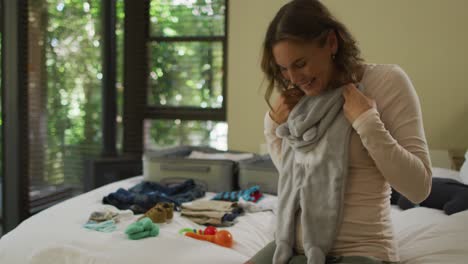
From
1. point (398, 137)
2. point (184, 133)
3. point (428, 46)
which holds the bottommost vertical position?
point (184, 133)

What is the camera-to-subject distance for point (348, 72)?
125 centimetres

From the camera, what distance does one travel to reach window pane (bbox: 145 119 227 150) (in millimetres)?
3699

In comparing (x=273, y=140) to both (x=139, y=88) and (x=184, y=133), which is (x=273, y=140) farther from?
(x=139, y=88)

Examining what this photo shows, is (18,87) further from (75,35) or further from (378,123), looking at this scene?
(378,123)

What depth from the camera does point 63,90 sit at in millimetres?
3410

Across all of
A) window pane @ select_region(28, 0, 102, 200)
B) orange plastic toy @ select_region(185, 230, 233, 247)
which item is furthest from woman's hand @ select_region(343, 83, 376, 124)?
window pane @ select_region(28, 0, 102, 200)

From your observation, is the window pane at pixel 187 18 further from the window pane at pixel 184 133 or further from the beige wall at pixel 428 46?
the window pane at pixel 184 133

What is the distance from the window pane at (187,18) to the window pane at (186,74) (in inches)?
3.5

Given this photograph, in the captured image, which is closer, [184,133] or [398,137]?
[398,137]

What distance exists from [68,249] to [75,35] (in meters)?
2.31

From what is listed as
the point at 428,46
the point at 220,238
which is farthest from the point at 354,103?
the point at 428,46

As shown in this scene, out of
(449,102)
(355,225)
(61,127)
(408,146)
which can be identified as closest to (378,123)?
(408,146)

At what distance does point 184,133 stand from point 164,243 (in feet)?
7.39

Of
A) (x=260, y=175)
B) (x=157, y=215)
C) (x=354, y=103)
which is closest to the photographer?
(x=354, y=103)
